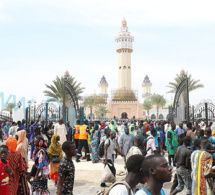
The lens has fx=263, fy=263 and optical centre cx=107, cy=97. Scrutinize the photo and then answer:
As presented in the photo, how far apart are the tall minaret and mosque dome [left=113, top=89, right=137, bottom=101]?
1934 mm

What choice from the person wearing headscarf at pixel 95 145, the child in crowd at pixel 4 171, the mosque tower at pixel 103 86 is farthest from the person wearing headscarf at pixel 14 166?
the mosque tower at pixel 103 86

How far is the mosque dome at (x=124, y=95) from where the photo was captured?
68125mm

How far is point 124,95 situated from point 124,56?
34.8 feet

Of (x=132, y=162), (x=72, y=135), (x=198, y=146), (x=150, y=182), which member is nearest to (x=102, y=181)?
(x=198, y=146)

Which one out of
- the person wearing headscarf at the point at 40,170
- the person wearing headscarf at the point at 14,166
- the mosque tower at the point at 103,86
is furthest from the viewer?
the mosque tower at the point at 103,86

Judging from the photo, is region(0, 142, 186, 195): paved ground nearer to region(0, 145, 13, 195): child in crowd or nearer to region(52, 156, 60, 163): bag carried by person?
region(52, 156, 60, 163): bag carried by person

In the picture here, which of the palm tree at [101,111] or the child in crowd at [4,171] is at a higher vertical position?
the palm tree at [101,111]

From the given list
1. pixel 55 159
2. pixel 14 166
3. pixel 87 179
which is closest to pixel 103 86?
pixel 87 179

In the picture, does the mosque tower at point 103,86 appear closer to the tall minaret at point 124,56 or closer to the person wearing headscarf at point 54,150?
the tall minaret at point 124,56

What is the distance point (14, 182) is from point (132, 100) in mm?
64688

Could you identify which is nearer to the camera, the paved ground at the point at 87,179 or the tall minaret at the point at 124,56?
the paved ground at the point at 87,179

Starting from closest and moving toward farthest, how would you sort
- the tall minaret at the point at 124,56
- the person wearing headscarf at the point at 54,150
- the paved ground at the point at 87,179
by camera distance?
the paved ground at the point at 87,179
the person wearing headscarf at the point at 54,150
the tall minaret at the point at 124,56

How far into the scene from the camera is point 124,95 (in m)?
68.2

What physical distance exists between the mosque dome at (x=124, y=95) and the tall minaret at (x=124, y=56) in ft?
6.34
